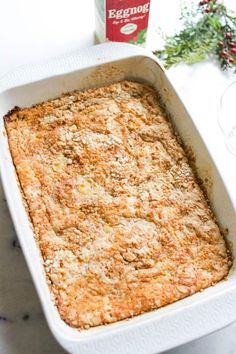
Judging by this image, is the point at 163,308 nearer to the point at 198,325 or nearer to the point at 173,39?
the point at 198,325

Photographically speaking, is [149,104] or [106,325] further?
[149,104]

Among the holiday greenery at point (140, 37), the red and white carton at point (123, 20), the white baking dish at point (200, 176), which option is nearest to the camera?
the white baking dish at point (200, 176)

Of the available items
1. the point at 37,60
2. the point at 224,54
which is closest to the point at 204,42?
the point at 224,54

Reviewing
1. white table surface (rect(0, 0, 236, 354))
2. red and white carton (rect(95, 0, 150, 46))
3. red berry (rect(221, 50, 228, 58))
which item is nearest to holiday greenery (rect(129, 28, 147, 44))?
red and white carton (rect(95, 0, 150, 46))

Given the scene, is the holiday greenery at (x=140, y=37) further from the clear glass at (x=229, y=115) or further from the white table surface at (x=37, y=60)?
the clear glass at (x=229, y=115)

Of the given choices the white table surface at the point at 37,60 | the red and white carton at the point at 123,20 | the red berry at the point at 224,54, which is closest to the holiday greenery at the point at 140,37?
the red and white carton at the point at 123,20

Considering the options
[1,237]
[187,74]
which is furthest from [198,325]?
[187,74]

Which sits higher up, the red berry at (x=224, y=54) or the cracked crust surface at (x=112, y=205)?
the red berry at (x=224, y=54)

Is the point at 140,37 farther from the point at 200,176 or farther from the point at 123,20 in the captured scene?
the point at 200,176
